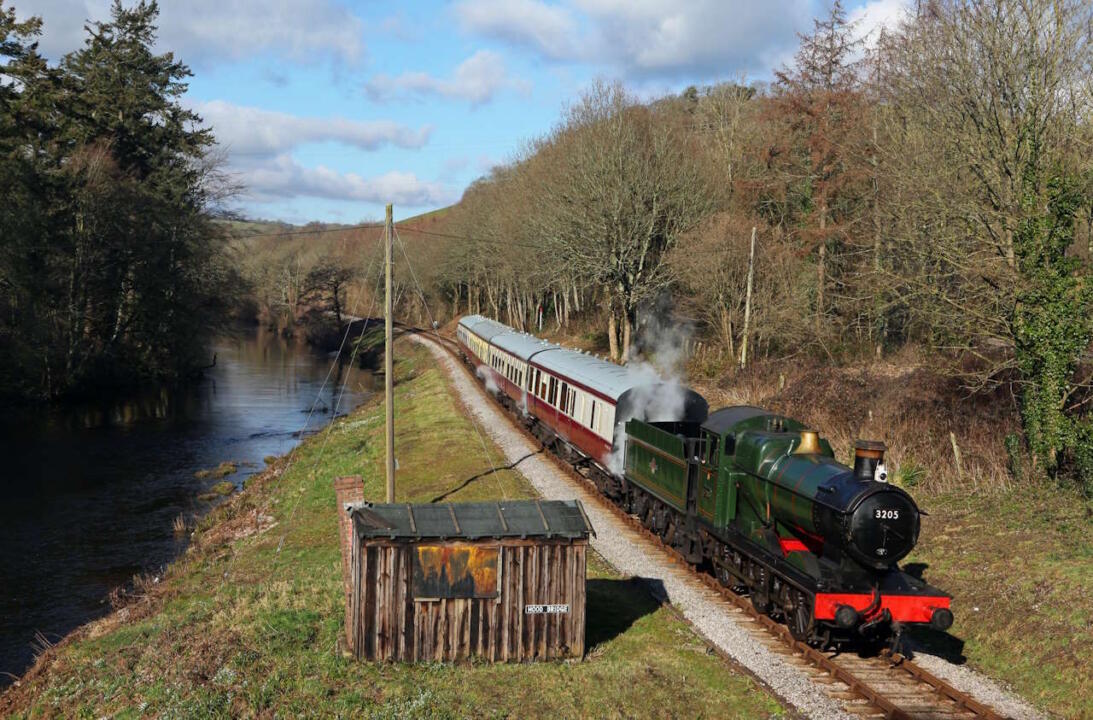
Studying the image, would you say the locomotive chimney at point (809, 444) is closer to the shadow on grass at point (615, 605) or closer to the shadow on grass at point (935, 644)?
the shadow on grass at point (935, 644)

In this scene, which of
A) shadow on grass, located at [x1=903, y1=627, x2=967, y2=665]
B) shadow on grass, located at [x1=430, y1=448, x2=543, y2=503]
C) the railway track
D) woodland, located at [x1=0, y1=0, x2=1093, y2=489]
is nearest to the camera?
the railway track

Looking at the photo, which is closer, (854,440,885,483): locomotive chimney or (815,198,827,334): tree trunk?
(854,440,885,483): locomotive chimney

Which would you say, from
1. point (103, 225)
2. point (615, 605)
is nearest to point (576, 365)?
point (615, 605)

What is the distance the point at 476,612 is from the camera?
42.5 ft

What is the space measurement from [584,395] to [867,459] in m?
12.9

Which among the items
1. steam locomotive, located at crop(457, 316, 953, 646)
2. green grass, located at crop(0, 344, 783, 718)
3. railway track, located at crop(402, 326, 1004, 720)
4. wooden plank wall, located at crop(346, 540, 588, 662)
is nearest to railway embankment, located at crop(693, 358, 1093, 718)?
railway track, located at crop(402, 326, 1004, 720)

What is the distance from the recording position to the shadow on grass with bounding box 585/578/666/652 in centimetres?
1440

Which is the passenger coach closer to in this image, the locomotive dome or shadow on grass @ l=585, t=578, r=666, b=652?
the locomotive dome

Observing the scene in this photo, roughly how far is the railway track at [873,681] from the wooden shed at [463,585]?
130 inches

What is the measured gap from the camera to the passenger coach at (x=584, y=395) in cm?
2119

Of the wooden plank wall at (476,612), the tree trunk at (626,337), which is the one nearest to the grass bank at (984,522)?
the wooden plank wall at (476,612)

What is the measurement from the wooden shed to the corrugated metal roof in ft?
0.05

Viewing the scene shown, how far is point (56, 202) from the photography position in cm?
4669

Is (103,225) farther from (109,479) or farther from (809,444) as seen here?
(809,444)
